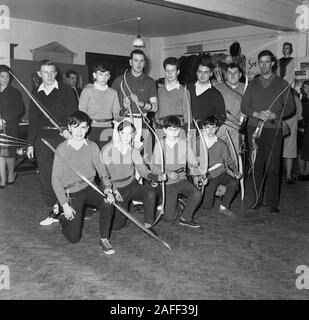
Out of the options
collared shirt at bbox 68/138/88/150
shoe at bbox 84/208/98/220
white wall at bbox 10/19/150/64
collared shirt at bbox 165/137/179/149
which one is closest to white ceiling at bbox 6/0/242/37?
white wall at bbox 10/19/150/64

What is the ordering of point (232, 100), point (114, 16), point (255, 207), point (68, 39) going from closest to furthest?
1. point (255, 207)
2. point (232, 100)
3. point (114, 16)
4. point (68, 39)

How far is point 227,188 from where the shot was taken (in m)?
4.31

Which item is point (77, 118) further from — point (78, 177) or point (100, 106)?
point (100, 106)

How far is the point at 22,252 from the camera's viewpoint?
316 centimetres

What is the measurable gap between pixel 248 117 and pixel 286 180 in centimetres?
211

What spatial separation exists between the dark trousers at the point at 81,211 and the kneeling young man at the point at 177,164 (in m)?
0.77

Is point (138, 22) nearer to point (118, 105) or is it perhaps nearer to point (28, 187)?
point (28, 187)

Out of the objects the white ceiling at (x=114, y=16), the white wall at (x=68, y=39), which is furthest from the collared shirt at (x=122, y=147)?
the white wall at (x=68, y=39)

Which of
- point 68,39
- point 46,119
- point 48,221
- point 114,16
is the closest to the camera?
point 46,119

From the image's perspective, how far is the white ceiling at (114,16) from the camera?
7184 mm

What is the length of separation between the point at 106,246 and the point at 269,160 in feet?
6.50

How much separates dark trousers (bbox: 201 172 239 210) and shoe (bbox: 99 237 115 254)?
1428 mm

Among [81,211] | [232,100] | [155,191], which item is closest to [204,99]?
[232,100]

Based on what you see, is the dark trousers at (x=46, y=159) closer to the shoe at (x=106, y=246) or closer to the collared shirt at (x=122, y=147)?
the collared shirt at (x=122, y=147)
